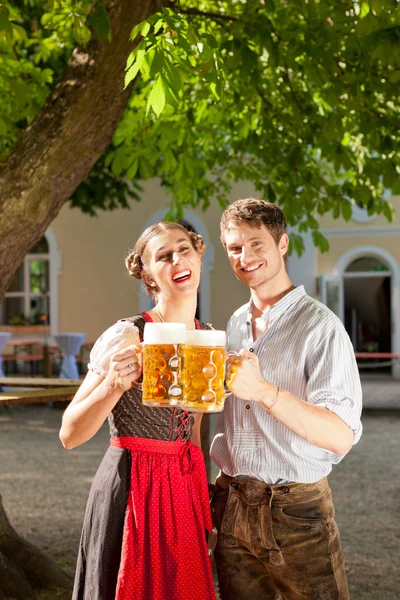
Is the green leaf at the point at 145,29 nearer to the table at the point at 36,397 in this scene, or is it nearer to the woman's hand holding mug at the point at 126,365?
the woman's hand holding mug at the point at 126,365

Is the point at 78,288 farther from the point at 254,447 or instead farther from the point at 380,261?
the point at 254,447

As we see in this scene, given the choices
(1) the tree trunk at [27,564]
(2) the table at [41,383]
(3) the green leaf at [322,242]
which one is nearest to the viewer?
(1) the tree trunk at [27,564]

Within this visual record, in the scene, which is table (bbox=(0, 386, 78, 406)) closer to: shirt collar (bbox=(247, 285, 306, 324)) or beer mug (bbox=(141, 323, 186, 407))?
shirt collar (bbox=(247, 285, 306, 324))

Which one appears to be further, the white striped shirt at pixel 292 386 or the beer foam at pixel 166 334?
the white striped shirt at pixel 292 386

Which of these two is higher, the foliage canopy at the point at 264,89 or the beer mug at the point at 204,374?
the foliage canopy at the point at 264,89

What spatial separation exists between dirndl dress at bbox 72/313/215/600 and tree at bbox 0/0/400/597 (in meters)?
1.06

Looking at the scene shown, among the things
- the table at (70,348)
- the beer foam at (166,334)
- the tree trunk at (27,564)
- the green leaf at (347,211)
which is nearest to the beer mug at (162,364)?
the beer foam at (166,334)

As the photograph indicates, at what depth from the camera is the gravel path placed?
16.9 feet

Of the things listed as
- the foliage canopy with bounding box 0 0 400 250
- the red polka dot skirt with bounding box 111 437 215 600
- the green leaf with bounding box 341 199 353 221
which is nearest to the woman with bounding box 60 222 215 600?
the red polka dot skirt with bounding box 111 437 215 600

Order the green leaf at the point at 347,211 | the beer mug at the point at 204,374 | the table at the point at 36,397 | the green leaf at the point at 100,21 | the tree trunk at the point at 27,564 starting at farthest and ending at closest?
1. the green leaf at the point at 347,211
2. the tree trunk at the point at 27,564
3. the table at the point at 36,397
4. the green leaf at the point at 100,21
5. the beer mug at the point at 204,374

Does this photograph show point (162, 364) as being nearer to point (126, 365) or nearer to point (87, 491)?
point (126, 365)

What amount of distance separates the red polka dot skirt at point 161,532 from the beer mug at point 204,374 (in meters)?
0.44

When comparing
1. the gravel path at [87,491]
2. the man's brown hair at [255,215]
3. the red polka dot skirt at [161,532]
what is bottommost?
the gravel path at [87,491]

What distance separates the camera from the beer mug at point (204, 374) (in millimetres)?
1738
